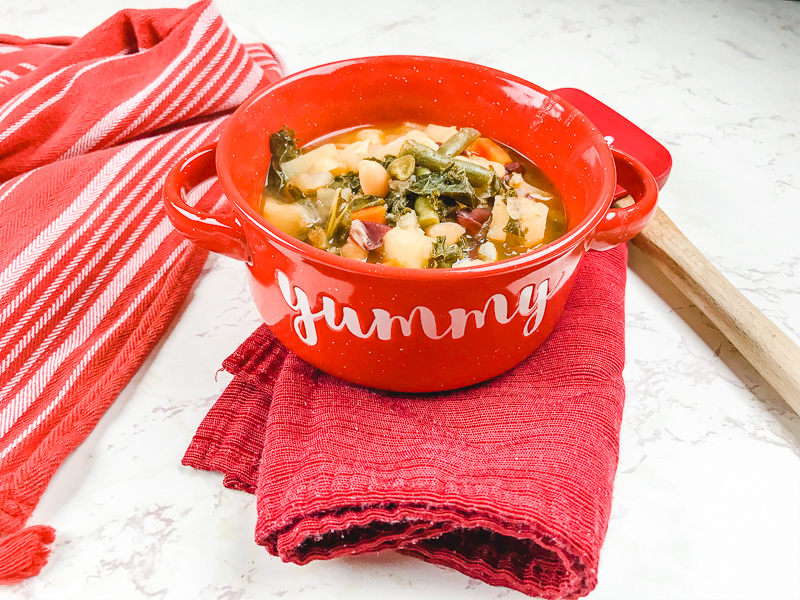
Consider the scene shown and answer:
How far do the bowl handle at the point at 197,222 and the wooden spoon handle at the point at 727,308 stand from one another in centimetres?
68

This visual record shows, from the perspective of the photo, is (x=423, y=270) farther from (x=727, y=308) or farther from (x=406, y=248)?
(x=727, y=308)

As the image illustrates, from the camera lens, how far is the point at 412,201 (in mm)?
951

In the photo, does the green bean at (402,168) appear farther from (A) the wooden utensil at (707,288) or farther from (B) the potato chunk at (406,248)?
(A) the wooden utensil at (707,288)

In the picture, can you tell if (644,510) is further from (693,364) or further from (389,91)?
(389,91)

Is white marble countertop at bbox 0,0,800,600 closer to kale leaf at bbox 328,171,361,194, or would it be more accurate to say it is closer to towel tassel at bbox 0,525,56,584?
towel tassel at bbox 0,525,56,584

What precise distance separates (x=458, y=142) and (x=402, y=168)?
0.43 ft

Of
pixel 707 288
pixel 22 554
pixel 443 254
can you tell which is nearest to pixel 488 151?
pixel 443 254

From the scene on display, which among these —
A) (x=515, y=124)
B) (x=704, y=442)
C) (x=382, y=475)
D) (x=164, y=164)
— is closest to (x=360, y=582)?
(x=382, y=475)

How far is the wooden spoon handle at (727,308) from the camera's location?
970 millimetres

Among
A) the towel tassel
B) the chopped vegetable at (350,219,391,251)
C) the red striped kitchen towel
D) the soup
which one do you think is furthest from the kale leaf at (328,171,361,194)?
the towel tassel

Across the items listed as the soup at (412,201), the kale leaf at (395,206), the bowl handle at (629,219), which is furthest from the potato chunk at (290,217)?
the bowl handle at (629,219)

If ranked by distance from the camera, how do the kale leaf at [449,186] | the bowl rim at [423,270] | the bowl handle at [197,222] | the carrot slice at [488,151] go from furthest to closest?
the carrot slice at [488,151]
the kale leaf at [449,186]
the bowl handle at [197,222]
the bowl rim at [423,270]

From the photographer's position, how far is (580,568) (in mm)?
723

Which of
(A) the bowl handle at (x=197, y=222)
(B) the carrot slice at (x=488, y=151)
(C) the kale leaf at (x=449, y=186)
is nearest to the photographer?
(A) the bowl handle at (x=197, y=222)
